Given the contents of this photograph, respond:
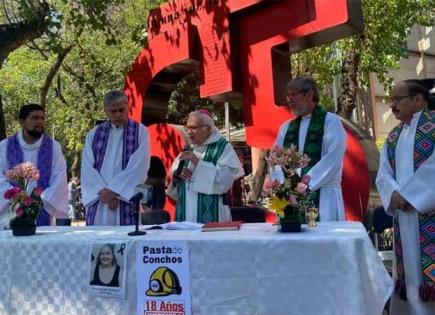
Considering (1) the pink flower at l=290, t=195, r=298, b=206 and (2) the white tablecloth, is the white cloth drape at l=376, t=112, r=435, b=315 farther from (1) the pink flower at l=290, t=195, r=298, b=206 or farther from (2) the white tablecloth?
(1) the pink flower at l=290, t=195, r=298, b=206

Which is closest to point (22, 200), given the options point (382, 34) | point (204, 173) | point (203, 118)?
point (204, 173)

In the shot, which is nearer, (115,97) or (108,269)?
(108,269)

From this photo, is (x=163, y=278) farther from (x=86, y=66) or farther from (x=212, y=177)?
(x=86, y=66)

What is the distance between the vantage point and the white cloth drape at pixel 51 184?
15.5 feet

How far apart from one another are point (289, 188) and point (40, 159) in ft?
9.13

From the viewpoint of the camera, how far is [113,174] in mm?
4434

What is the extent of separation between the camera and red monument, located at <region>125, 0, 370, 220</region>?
527cm

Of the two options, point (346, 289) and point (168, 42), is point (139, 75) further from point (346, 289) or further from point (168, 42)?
point (346, 289)

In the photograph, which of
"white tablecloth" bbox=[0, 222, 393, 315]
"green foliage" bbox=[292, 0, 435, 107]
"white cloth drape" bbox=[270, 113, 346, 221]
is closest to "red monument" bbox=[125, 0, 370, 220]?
"white cloth drape" bbox=[270, 113, 346, 221]

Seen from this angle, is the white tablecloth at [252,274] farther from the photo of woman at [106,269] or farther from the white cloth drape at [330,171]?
the white cloth drape at [330,171]

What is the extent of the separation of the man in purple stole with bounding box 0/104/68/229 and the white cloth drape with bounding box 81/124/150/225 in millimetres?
425

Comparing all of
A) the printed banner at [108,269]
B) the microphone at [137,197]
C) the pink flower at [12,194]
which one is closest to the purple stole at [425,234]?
the microphone at [137,197]

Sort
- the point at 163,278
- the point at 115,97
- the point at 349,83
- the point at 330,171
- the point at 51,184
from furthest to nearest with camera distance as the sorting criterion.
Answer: the point at 349,83, the point at 51,184, the point at 115,97, the point at 330,171, the point at 163,278

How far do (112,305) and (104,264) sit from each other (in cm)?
24
